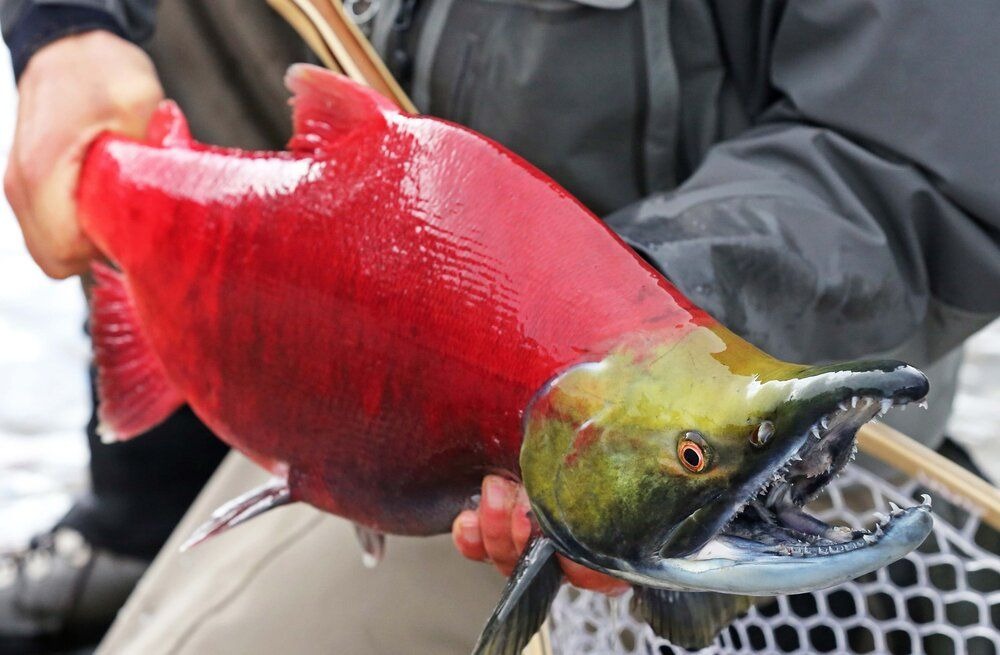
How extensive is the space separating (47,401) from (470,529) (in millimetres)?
1917

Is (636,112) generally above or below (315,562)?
above

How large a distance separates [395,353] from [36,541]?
1.42m

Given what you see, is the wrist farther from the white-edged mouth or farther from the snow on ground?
the snow on ground

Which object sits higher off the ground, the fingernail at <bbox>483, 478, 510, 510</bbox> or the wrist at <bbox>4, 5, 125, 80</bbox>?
the wrist at <bbox>4, 5, 125, 80</bbox>

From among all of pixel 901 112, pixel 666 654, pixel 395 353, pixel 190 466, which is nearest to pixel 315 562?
pixel 666 654

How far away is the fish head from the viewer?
57 cm

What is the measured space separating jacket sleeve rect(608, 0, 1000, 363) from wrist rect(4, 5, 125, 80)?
2.36 ft

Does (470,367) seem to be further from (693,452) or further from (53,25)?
(53,25)

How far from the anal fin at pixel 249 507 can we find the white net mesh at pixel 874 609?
35cm

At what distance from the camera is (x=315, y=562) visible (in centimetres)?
123

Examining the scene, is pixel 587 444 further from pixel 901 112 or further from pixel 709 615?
pixel 901 112

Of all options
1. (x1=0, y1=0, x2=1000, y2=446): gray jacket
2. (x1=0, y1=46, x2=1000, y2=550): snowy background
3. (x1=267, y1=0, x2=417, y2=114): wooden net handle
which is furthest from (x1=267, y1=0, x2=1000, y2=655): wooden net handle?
(x1=0, y1=46, x2=1000, y2=550): snowy background

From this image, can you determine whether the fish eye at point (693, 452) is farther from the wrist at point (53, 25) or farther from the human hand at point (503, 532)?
the wrist at point (53, 25)

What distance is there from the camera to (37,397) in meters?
2.40
